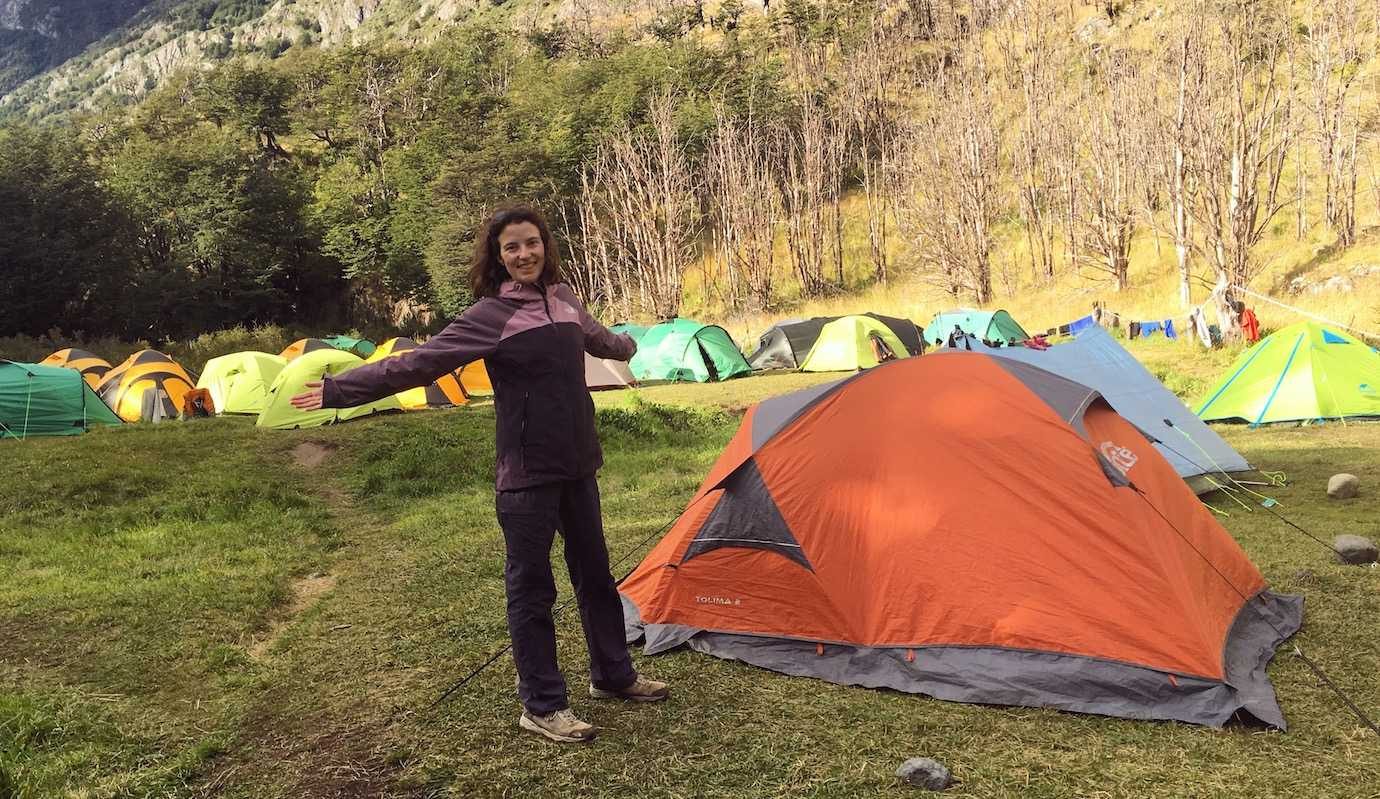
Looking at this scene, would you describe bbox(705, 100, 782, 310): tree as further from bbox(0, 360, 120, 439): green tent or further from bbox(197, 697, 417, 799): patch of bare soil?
bbox(197, 697, 417, 799): patch of bare soil

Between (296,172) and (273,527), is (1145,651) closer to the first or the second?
(273,527)

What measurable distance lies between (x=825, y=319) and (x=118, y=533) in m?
17.8

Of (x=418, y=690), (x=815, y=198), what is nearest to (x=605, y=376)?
(x=418, y=690)

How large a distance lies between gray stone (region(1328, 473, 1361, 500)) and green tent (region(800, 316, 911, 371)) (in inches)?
524

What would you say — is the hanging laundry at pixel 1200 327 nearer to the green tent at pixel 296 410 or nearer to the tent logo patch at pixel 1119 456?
the tent logo patch at pixel 1119 456

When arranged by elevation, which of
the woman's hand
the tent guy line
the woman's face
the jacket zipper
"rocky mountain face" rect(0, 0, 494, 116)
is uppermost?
"rocky mountain face" rect(0, 0, 494, 116)

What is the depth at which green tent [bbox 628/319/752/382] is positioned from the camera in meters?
21.0

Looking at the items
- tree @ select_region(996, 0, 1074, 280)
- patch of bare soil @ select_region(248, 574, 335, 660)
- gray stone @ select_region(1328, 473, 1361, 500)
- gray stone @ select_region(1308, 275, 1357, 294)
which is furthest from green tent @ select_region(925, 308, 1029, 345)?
patch of bare soil @ select_region(248, 574, 335, 660)

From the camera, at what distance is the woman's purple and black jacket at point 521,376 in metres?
3.51

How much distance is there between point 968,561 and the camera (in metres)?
4.25

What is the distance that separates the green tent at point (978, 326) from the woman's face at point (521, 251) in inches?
761

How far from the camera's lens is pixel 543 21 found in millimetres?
96875

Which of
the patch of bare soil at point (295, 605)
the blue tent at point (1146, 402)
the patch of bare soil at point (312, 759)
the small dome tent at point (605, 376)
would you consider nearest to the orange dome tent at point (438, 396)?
the small dome tent at point (605, 376)

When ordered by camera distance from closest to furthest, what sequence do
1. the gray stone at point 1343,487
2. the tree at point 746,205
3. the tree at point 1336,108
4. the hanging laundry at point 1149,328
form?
the gray stone at point 1343,487 → the hanging laundry at point 1149,328 → the tree at point 1336,108 → the tree at point 746,205
